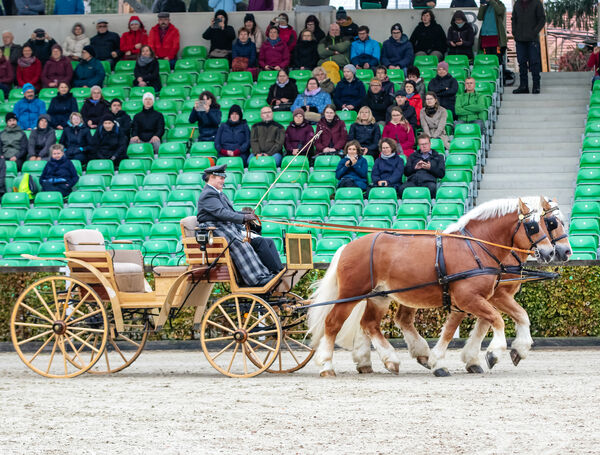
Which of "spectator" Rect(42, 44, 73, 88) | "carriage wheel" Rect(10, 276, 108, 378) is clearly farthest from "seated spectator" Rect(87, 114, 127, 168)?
"carriage wheel" Rect(10, 276, 108, 378)

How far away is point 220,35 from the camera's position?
21.8 meters

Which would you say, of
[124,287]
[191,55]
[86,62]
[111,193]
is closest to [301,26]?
[191,55]

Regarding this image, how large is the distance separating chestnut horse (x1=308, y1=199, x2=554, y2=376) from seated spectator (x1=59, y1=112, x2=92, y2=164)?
9.66m

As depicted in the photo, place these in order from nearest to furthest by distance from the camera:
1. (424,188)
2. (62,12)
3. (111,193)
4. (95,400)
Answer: (95,400), (424,188), (111,193), (62,12)

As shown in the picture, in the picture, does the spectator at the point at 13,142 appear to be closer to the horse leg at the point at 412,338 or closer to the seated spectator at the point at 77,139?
the seated spectator at the point at 77,139

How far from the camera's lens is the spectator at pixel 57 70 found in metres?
A: 21.8

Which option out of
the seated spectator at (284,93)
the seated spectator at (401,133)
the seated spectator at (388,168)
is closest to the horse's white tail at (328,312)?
the seated spectator at (388,168)

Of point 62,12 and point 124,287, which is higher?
point 62,12

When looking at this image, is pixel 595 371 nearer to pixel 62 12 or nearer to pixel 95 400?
pixel 95 400

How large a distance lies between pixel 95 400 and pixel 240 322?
217 cm

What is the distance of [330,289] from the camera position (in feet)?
35.0

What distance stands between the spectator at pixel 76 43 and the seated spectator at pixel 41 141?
12.2 feet

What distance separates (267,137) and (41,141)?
4.49 meters

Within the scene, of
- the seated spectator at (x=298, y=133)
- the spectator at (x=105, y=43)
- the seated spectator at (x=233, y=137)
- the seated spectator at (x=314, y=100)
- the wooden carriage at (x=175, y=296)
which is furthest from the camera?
the spectator at (x=105, y=43)
